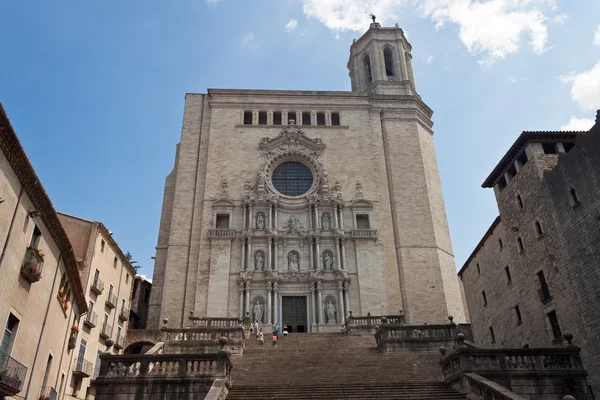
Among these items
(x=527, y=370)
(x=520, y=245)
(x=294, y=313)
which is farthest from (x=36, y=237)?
(x=520, y=245)

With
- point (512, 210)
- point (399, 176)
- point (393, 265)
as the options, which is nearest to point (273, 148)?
point (399, 176)

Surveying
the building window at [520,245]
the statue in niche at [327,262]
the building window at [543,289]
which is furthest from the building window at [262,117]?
the building window at [543,289]

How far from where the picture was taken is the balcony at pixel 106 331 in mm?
24597

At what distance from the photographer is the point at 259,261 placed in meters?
28.6

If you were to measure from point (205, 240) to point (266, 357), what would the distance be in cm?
1397

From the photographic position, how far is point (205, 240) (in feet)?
96.4

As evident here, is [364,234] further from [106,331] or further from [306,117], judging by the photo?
[106,331]

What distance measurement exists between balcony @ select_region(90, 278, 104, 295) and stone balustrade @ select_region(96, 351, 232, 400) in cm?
1190

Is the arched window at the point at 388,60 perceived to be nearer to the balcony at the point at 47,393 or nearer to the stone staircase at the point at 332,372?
the stone staircase at the point at 332,372

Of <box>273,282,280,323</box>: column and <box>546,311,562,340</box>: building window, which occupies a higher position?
<box>273,282,280,323</box>: column

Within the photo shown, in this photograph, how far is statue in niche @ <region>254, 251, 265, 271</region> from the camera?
93.4 feet

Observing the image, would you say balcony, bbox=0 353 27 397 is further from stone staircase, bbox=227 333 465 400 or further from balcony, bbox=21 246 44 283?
stone staircase, bbox=227 333 465 400

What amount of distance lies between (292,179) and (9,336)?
21.9 m

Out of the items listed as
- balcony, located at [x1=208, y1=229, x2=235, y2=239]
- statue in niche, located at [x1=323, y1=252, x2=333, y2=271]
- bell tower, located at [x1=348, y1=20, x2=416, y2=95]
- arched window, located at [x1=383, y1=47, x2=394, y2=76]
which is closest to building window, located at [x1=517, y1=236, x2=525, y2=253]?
statue in niche, located at [x1=323, y1=252, x2=333, y2=271]
